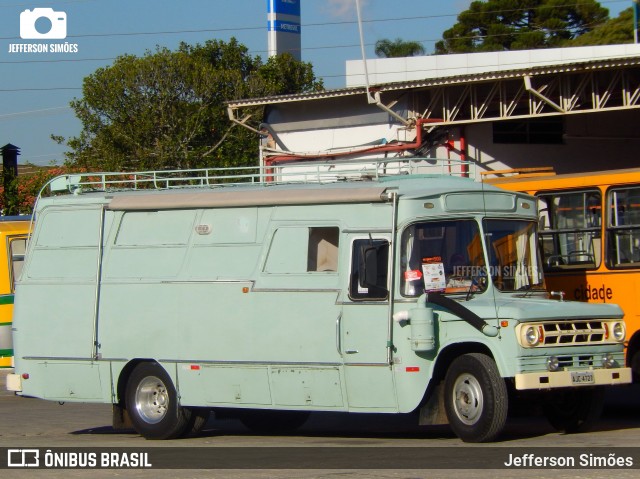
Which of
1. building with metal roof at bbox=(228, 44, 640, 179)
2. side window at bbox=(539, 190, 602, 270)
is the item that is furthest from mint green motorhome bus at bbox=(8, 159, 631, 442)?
building with metal roof at bbox=(228, 44, 640, 179)

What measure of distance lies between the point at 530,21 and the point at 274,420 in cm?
7788

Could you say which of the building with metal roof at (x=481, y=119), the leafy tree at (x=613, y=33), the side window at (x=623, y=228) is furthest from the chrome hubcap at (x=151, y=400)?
the leafy tree at (x=613, y=33)

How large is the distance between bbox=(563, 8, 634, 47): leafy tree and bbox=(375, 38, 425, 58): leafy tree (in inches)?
970

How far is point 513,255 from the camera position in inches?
504

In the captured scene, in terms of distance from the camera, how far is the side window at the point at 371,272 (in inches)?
482

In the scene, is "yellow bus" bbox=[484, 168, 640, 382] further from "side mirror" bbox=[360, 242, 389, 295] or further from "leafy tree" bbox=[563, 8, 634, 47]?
"leafy tree" bbox=[563, 8, 634, 47]

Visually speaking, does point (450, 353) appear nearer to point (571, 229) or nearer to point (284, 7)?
point (571, 229)

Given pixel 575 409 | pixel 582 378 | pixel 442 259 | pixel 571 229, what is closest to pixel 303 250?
pixel 442 259

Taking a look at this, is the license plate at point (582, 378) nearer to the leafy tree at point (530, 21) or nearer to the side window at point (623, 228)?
the side window at point (623, 228)

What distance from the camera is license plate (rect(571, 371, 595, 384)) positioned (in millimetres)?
11664

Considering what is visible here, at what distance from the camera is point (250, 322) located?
13.2 metres

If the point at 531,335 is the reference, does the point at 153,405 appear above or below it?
below

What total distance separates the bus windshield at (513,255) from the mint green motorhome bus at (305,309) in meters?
0.02

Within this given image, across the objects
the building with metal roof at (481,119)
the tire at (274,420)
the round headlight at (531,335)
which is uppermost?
the building with metal roof at (481,119)
